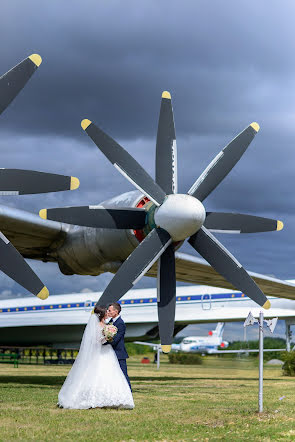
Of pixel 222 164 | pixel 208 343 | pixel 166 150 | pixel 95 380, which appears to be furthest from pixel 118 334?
pixel 208 343

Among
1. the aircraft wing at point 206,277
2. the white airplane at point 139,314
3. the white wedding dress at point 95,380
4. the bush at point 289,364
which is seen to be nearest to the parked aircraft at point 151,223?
the white wedding dress at point 95,380

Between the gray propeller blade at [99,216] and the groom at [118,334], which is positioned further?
the gray propeller blade at [99,216]

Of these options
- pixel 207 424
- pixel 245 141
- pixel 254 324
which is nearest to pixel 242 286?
pixel 254 324

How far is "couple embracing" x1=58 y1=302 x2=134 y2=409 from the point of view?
27.3 feet

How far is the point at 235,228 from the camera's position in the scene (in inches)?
458

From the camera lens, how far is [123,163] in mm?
10945

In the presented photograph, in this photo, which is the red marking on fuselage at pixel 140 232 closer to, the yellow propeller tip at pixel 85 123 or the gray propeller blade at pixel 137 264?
the gray propeller blade at pixel 137 264

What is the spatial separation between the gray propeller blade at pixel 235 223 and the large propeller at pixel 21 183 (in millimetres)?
3312

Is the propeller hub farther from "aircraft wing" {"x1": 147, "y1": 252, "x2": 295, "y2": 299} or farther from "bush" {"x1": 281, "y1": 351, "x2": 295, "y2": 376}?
"bush" {"x1": 281, "y1": 351, "x2": 295, "y2": 376}

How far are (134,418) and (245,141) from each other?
644 cm

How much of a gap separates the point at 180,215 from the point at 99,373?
3270 millimetres

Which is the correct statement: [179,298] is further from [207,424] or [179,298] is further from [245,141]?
[207,424]

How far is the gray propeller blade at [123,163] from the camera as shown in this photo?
10867mm

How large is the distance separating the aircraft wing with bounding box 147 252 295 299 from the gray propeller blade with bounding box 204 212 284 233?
2903 millimetres
